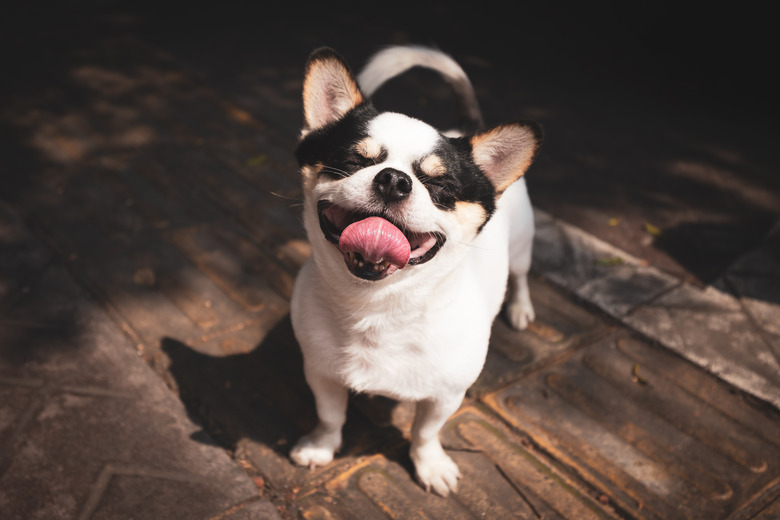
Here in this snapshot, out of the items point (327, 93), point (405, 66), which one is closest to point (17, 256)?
point (327, 93)

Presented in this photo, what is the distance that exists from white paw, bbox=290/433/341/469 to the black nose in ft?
3.78

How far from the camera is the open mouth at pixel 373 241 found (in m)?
1.94

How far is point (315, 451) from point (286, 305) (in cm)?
104

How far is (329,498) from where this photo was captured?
2.49 m

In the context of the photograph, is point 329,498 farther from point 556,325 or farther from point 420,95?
point 420,95

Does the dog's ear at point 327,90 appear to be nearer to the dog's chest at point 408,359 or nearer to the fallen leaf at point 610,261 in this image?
the dog's chest at point 408,359

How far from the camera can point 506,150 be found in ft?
7.27

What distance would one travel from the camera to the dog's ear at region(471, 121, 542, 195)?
2148mm

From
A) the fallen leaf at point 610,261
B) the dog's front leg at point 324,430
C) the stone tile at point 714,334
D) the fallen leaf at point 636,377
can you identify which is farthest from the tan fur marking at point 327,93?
the fallen leaf at point 610,261

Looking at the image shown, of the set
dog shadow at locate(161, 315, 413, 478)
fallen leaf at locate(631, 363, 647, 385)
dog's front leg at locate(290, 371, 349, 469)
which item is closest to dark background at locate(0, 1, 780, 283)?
fallen leaf at locate(631, 363, 647, 385)

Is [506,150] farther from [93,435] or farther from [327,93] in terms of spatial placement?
[93,435]

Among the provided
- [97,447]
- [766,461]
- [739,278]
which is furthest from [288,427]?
[739,278]

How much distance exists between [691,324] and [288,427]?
2.26m

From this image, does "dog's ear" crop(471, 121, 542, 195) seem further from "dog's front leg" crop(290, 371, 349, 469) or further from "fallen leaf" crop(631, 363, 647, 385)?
"fallen leaf" crop(631, 363, 647, 385)
